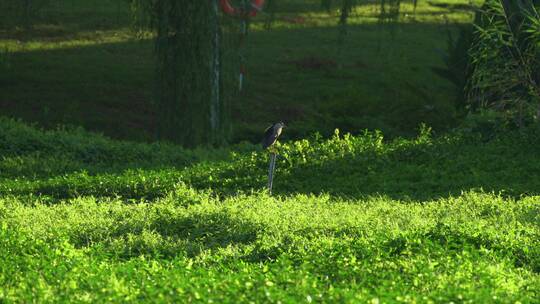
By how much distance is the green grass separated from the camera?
22922 millimetres

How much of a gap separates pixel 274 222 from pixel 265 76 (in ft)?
76.5

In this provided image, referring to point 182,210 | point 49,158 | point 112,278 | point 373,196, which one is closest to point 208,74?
point 49,158

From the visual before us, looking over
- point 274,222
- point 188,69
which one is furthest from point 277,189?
point 188,69

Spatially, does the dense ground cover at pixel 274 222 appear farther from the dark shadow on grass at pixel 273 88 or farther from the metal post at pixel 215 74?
the dark shadow on grass at pixel 273 88

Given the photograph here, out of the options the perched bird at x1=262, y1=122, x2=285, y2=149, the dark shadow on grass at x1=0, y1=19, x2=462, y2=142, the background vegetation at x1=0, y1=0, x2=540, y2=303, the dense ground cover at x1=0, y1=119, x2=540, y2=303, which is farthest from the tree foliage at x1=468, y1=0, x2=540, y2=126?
the perched bird at x1=262, y1=122, x2=285, y2=149

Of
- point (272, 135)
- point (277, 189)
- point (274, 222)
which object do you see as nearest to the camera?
point (274, 222)

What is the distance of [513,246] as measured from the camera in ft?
30.7

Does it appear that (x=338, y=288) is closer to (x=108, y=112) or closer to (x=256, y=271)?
(x=256, y=271)

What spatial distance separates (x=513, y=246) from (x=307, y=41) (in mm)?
31837

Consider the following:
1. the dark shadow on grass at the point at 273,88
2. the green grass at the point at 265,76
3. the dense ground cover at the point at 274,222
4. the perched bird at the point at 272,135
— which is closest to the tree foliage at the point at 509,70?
the dense ground cover at the point at 274,222

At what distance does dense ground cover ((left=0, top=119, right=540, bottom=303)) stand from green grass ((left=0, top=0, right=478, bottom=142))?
3.53 m

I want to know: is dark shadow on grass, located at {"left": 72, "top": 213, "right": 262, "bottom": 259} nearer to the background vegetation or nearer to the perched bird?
the background vegetation

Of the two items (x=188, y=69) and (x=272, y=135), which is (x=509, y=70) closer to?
(x=188, y=69)

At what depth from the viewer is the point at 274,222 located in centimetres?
1071
